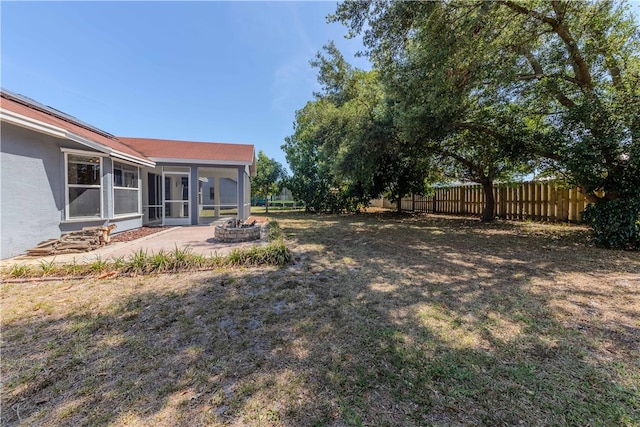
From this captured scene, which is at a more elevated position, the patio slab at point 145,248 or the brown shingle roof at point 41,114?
the brown shingle roof at point 41,114

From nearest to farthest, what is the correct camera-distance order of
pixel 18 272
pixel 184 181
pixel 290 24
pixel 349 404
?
pixel 349 404, pixel 18 272, pixel 290 24, pixel 184 181

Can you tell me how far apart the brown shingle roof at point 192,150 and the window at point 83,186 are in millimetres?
3520

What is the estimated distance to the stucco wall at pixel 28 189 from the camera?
5285 mm

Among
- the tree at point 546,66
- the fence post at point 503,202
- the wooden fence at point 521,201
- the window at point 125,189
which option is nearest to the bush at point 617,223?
the tree at point 546,66

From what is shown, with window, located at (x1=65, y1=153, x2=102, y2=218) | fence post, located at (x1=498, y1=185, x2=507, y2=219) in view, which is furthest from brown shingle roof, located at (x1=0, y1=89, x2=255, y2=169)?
fence post, located at (x1=498, y1=185, x2=507, y2=219)

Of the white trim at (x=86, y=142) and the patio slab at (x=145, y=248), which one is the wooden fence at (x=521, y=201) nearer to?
the patio slab at (x=145, y=248)

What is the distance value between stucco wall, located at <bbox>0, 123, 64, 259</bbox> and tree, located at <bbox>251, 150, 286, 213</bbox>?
17.8m

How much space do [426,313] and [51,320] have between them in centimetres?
448

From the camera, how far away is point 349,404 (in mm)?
1848

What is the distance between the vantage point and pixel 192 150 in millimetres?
12234

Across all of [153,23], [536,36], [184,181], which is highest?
[153,23]

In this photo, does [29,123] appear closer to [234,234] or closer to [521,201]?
[234,234]

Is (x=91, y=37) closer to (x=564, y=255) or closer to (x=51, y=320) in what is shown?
(x=51, y=320)

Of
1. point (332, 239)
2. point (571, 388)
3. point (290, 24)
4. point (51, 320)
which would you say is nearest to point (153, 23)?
point (290, 24)
